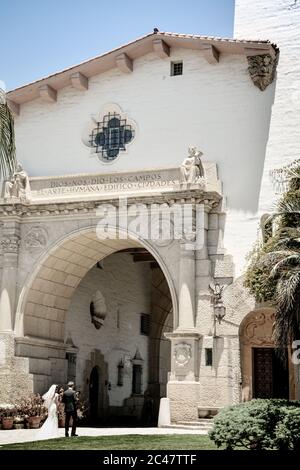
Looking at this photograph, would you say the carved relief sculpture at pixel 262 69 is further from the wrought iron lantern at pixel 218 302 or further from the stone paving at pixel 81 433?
the stone paving at pixel 81 433

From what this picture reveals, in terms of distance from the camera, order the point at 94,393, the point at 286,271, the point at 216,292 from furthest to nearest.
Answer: the point at 94,393 → the point at 216,292 → the point at 286,271

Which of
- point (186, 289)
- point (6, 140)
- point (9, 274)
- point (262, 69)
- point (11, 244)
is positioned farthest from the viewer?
point (11, 244)

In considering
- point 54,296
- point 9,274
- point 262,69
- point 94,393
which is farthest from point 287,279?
point 94,393

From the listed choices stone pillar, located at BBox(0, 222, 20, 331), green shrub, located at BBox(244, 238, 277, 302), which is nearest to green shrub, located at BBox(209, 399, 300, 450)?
green shrub, located at BBox(244, 238, 277, 302)

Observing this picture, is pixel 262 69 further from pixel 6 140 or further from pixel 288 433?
pixel 288 433

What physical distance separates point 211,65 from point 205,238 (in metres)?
5.98

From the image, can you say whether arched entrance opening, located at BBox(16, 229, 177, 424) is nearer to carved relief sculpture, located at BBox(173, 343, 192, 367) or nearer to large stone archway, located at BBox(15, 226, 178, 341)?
large stone archway, located at BBox(15, 226, 178, 341)

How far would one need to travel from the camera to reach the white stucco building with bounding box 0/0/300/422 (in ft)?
76.7

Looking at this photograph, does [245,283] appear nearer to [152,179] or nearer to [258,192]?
[258,192]

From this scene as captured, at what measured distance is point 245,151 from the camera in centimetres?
2442

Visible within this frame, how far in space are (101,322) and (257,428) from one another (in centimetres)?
1677

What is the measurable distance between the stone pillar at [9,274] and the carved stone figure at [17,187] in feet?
3.23

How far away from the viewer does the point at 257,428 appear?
46.3 ft

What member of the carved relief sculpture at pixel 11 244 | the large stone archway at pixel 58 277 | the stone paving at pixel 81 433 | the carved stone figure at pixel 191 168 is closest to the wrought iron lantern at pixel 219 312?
the large stone archway at pixel 58 277
